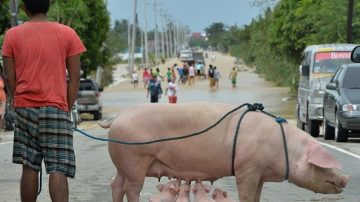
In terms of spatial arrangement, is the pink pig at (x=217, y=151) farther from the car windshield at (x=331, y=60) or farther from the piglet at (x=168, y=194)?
the car windshield at (x=331, y=60)

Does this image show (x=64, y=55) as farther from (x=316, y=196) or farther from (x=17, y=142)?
(x=316, y=196)

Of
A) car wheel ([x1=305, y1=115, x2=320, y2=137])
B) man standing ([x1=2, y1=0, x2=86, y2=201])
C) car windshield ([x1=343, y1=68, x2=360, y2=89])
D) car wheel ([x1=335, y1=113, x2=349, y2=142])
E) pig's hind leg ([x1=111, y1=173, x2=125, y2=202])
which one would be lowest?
car wheel ([x1=305, y1=115, x2=320, y2=137])

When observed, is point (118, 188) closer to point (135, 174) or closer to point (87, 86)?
point (135, 174)

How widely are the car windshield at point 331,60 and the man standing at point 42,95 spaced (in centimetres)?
1672

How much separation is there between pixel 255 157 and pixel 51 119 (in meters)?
1.57

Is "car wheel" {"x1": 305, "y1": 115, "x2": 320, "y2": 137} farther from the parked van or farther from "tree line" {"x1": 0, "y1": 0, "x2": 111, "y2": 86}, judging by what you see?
"tree line" {"x1": 0, "y1": 0, "x2": 111, "y2": 86}

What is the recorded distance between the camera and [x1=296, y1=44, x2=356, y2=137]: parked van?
2211 centimetres

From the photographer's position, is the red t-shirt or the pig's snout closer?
the red t-shirt

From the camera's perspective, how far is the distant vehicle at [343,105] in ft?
60.1

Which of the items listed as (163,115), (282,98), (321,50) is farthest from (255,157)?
(282,98)

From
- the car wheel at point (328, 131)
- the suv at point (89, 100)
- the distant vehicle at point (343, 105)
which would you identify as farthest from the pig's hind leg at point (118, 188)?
the suv at point (89, 100)

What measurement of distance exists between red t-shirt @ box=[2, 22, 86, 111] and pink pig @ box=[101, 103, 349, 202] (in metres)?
A: 0.58

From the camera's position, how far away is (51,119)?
687 centimetres

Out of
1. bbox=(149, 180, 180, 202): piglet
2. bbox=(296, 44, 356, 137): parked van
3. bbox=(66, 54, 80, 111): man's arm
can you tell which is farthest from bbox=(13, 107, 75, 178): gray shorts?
bbox=(296, 44, 356, 137): parked van
